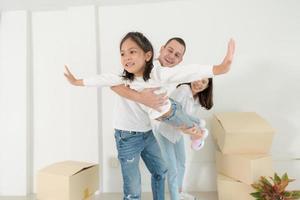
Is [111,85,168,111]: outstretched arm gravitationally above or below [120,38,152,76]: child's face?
below

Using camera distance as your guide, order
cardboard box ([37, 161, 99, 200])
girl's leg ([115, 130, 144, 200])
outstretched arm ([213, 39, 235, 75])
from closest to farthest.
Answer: outstretched arm ([213, 39, 235, 75]), girl's leg ([115, 130, 144, 200]), cardboard box ([37, 161, 99, 200])

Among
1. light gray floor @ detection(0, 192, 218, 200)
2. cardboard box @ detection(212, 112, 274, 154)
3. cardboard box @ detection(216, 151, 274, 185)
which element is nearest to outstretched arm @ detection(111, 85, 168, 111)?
cardboard box @ detection(212, 112, 274, 154)

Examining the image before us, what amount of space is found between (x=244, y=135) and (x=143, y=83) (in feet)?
3.10

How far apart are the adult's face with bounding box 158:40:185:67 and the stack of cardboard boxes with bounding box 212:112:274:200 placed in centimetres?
63

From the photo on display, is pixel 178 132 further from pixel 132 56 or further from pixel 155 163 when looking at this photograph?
pixel 132 56

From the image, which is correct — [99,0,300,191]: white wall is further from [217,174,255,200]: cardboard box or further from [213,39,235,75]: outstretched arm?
[213,39,235,75]: outstretched arm

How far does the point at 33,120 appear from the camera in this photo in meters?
2.73

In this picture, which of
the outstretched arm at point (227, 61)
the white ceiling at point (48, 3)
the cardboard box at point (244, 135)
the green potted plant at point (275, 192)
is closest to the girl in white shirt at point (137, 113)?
the outstretched arm at point (227, 61)

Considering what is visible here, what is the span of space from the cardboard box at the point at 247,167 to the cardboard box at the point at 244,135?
2.8 inches

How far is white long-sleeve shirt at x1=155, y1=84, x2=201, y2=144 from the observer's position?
1944mm

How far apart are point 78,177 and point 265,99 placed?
1837 mm

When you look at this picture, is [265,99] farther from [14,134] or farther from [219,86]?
[14,134]

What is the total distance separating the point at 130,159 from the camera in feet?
5.75

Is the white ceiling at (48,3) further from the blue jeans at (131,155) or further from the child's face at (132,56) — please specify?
the blue jeans at (131,155)
